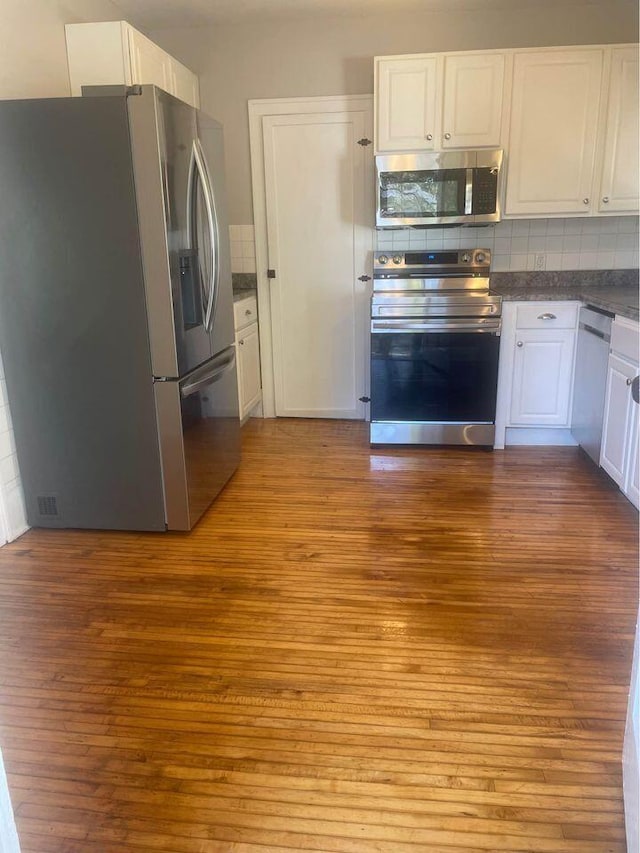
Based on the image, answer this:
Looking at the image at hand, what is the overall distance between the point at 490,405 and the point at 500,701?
7.31ft

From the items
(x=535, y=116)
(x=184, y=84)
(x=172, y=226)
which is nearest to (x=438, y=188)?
(x=535, y=116)

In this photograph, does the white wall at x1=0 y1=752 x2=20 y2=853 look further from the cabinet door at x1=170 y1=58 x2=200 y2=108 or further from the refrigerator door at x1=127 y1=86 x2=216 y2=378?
the cabinet door at x1=170 y1=58 x2=200 y2=108

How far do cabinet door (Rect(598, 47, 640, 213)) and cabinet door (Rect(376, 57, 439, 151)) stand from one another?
38.4 inches

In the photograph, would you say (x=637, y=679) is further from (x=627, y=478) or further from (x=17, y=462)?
(x=17, y=462)

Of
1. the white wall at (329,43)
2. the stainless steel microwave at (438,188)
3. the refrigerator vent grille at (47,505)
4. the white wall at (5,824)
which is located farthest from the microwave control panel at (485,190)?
the white wall at (5,824)

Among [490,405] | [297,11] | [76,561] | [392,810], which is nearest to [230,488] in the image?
[76,561]

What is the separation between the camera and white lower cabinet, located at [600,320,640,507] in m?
2.79

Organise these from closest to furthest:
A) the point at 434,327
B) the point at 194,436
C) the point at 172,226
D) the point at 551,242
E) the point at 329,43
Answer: the point at 172,226 < the point at 194,436 < the point at 434,327 < the point at 329,43 < the point at 551,242

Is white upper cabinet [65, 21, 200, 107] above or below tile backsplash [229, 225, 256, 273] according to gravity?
above

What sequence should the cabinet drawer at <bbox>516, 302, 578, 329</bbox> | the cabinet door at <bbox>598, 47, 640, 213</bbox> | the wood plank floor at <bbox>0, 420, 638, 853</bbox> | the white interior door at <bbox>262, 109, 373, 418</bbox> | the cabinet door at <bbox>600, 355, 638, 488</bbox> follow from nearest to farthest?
the wood plank floor at <bbox>0, 420, 638, 853</bbox>, the cabinet door at <bbox>600, 355, 638, 488</bbox>, the cabinet door at <bbox>598, 47, 640, 213</bbox>, the cabinet drawer at <bbox>516, 302, 578, 329</bbox>, the white interior door at <bbox>262, 109, 373, 418</bbox>

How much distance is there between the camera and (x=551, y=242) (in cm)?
409

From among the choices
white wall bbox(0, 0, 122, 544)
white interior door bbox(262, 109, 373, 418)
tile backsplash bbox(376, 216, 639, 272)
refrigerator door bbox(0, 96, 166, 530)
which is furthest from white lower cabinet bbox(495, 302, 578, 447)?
white wall bbox(0, 0, 122, 544)

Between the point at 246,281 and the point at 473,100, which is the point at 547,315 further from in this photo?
the point at 246,281

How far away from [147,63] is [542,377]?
275cm
